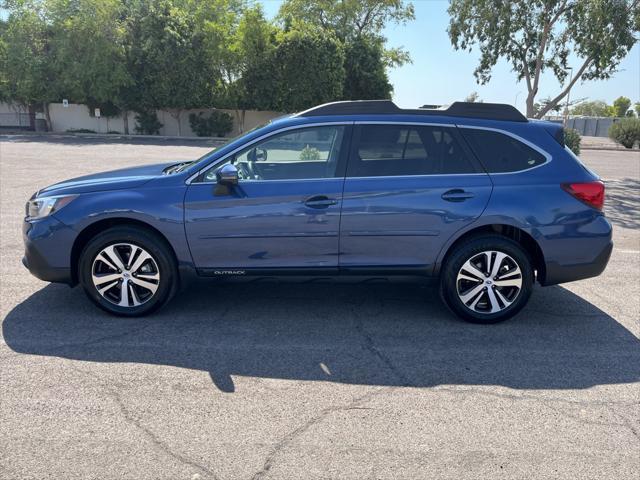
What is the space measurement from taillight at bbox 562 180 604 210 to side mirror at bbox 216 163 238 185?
2.73m

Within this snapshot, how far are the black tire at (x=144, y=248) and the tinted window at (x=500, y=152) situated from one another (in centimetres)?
277

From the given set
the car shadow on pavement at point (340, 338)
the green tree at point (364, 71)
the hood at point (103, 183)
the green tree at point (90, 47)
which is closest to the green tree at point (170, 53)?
the green tree at point (90, 47)

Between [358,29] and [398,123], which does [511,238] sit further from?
[358,29]

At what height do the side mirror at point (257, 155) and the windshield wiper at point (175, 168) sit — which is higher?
the side mirror at point (257, 155)

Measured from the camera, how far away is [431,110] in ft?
15.7

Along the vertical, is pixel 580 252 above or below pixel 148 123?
below

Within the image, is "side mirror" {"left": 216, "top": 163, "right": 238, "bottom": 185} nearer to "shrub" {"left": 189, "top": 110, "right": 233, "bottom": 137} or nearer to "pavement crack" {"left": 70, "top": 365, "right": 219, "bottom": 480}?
"pavement crack" {"left": 70, "top": 365, "right": 219, "bottom": 480}

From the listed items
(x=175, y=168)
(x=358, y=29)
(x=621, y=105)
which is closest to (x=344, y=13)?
(x=358, y=29)

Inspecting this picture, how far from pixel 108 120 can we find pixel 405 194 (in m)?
40.0

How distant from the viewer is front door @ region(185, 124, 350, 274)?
452 cm

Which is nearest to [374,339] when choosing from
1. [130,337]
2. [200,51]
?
[130,337]

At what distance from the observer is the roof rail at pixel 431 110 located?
475cm

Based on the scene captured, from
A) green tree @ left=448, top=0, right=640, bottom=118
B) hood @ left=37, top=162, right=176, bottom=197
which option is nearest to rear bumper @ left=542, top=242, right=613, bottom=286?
hood @ left=37, top=162, right=176, bottom=197

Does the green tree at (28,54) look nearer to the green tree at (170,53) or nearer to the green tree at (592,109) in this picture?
the green tree at (170,53)
